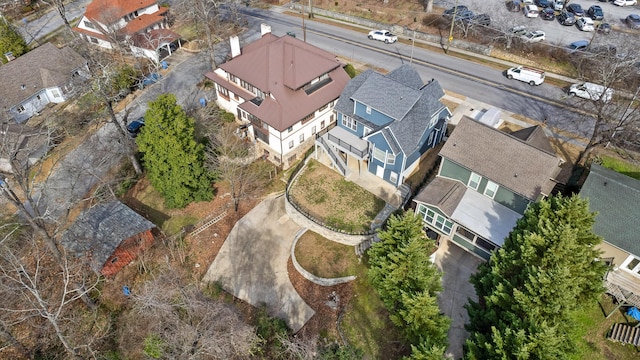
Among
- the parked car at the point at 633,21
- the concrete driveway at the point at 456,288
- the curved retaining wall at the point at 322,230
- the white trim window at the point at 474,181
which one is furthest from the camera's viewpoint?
the parked car at the point at 633,21

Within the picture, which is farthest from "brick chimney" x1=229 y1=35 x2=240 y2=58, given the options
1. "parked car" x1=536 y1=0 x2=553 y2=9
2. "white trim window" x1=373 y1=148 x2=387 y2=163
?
"parked car" x1=536 y1=0 x2=553 y2=9

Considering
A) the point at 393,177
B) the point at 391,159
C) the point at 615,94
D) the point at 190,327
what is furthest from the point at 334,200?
the point at 615,94

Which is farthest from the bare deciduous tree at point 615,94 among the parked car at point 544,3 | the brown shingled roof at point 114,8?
the brown shingled roof at point 114,8

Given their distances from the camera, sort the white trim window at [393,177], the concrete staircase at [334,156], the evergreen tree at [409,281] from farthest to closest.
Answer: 1. the concrete staircase at [334,156]
2. the white trim window at [393,177]
3. the evergreen tree at [409,281]

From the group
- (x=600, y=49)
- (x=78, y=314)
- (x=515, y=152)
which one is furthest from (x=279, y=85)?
(x=600, y=49)

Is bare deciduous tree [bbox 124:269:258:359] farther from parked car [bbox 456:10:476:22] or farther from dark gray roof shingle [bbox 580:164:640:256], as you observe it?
parked car [bbox 456:10:476:22]

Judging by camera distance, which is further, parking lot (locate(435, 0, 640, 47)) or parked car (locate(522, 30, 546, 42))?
parking lot (locate(435, 0, 640, 47))

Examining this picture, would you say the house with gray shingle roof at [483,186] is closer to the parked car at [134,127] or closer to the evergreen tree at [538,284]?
the evergreen tree at [538,284]
